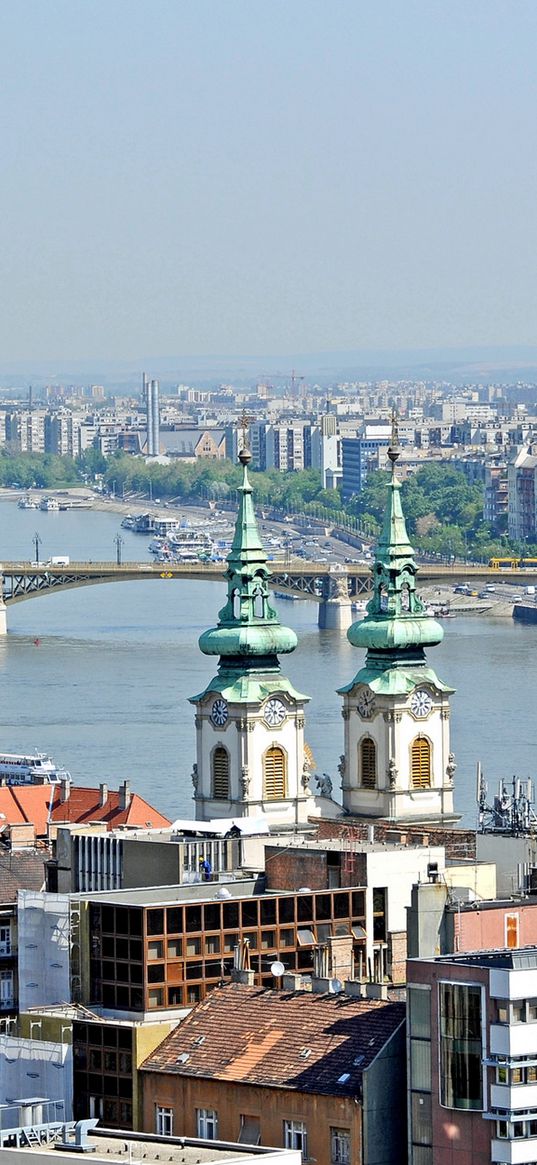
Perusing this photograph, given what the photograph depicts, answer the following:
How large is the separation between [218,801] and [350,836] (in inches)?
78.0

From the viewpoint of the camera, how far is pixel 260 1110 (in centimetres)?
1641

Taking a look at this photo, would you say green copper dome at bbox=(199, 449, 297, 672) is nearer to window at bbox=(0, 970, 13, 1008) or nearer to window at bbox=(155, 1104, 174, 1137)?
window at bbox=(0, 970, 13, 1008)

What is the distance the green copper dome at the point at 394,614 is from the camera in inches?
966

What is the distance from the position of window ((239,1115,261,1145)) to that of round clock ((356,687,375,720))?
7923 mm

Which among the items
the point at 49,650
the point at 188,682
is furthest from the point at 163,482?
the point at 188,682

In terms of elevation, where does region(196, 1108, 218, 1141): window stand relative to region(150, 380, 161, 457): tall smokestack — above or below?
above

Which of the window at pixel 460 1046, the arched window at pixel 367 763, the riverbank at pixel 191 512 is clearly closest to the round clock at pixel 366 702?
the arched window at pixel 367 763

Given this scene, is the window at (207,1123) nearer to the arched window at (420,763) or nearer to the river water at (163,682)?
the arched window at (420,763)

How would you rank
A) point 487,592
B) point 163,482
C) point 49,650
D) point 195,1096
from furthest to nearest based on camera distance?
1. point 163,482
2. point 487,592
3. point 49,650
4. point 195,1096

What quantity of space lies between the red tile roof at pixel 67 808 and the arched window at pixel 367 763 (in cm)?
222

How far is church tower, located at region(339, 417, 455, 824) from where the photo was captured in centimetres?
2422

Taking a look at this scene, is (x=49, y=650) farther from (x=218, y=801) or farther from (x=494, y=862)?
(x=494, y=862)

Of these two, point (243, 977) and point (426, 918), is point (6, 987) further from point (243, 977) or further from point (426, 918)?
point (426, 918)

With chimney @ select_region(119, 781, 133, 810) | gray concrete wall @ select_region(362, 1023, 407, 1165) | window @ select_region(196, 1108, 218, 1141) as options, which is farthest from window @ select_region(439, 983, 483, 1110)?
chimney @ select_region(119, 781, 133, 810)
